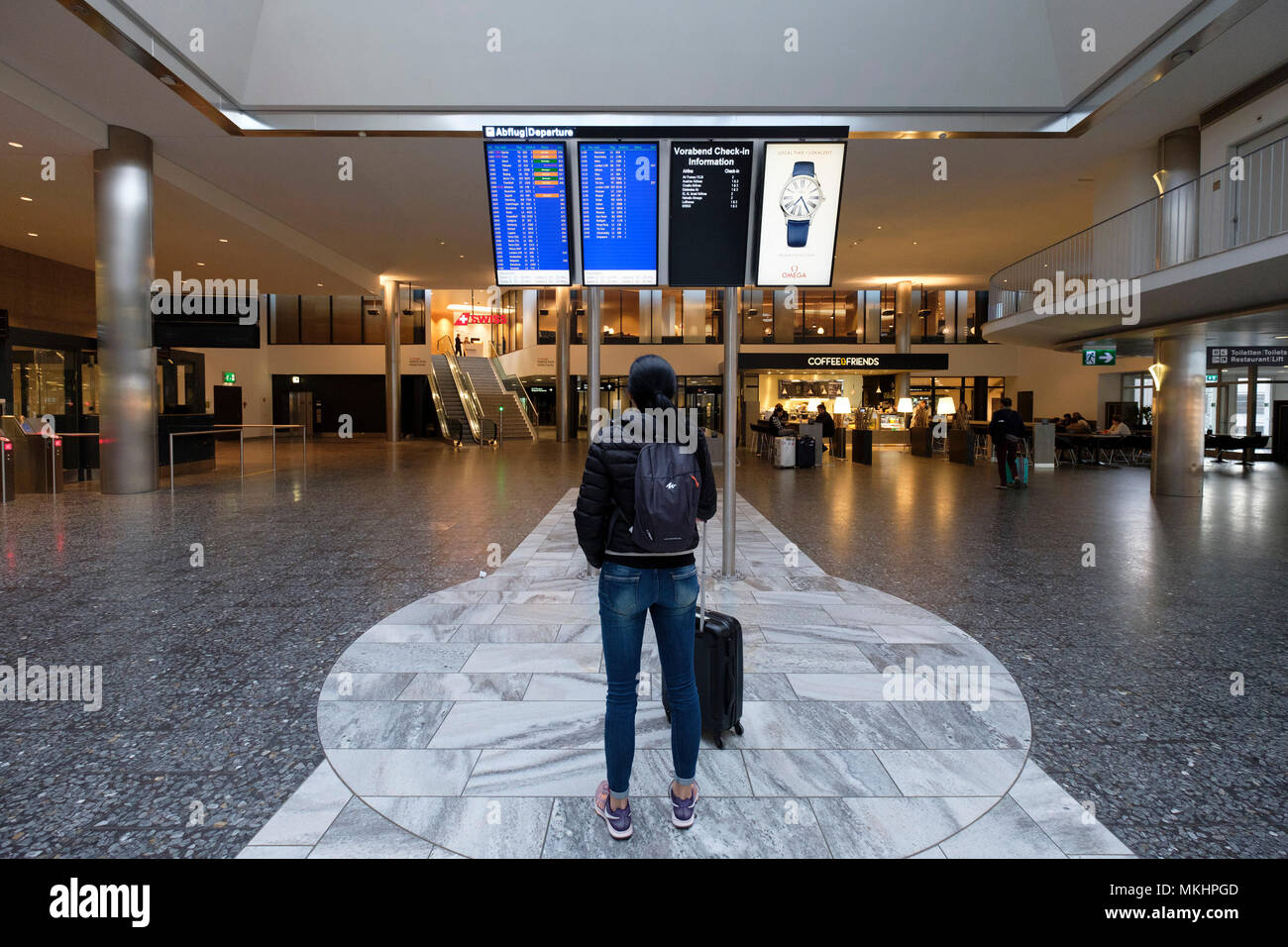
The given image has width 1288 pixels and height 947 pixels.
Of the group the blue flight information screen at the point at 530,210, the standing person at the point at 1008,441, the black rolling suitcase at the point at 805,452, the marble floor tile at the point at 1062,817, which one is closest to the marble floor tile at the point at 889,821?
the marble floor tile at the point at 1062,817

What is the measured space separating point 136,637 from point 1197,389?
54.1 feet

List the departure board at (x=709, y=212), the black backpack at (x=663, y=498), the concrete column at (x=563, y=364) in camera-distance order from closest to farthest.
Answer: the black backpack at (x=663, y=498) → the departure board at (x=709, y=212) → the concrete column at (x=563, y=364)

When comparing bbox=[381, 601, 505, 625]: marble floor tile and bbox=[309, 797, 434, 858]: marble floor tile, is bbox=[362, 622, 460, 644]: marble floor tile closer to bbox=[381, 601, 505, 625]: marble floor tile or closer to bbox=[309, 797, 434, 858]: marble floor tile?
bbox=[381, 601, 505, 625]: marble floor tile

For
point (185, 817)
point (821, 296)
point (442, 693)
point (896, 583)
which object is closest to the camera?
point (185, 817)

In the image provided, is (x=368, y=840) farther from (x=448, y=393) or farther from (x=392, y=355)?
(x=448, y=393)

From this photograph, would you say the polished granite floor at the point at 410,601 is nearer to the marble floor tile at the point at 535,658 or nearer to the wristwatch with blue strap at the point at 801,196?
the marble floor tile at the point at 535,658

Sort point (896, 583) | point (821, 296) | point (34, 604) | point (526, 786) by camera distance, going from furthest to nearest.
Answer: point (821, 296)
point (896, 583)
point (34, 604)
point (526, 786)

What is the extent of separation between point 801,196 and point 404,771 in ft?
17.0

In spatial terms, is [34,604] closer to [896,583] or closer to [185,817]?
[185,817]

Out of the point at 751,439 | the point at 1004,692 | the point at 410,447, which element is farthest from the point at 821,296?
the point at 1004,692

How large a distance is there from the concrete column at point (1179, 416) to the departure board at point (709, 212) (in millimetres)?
11453

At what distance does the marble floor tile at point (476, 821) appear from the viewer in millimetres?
2473

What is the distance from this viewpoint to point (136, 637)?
15.5ft

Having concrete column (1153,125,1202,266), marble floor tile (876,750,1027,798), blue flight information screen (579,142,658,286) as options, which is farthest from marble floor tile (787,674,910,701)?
concrete column (1153,125,1202,266)
